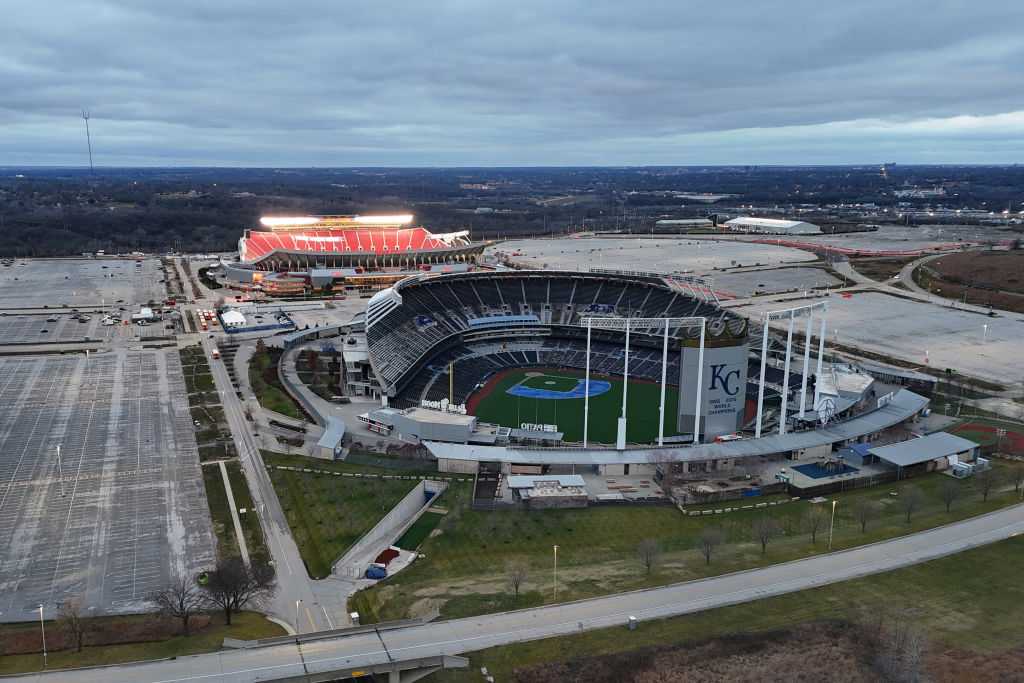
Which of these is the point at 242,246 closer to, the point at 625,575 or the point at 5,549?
the point at 5,549

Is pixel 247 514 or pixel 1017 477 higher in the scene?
pixel 1017 477

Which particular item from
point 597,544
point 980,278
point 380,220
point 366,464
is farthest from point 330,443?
point 980,278

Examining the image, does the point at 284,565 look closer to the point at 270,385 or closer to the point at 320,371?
the point at 270,385

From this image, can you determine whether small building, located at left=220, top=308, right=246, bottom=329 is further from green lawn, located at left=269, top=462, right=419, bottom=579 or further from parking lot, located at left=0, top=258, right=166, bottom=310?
green lawn, located at left=269, top=462, right=419, bottom=579

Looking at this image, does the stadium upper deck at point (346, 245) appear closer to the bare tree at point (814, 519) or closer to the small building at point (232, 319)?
the small building at point (232, 319)

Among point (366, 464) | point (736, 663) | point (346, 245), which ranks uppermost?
point (346, 245)

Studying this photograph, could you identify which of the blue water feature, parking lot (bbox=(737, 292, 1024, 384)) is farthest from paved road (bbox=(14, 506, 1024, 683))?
parking lot (bbox=(737, 292, 1024, 384))

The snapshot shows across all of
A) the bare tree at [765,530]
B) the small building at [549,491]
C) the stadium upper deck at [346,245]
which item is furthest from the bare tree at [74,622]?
the stadium upper deck at [346,245]

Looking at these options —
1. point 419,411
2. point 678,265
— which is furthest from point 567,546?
point 678,265
